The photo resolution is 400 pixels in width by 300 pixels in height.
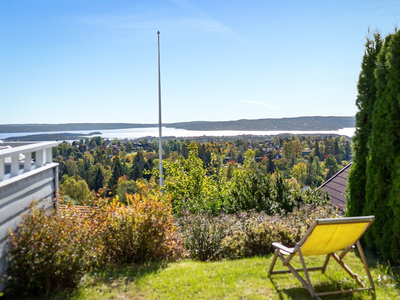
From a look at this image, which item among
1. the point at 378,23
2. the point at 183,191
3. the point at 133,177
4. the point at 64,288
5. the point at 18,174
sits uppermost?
the point at 378,23

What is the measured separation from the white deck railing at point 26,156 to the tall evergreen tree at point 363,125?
4651 mm

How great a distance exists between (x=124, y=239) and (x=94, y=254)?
0.70 metres

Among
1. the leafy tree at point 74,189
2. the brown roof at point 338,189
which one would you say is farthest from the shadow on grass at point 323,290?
the leafy tree at point 74,189

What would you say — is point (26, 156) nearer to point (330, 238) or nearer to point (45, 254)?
point (45, 254)

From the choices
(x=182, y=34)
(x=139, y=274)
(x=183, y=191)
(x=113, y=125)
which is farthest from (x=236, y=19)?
(x=113, y=125)

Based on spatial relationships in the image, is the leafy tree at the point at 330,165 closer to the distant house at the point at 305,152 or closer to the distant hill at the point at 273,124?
the distant hill at the point at 273,124

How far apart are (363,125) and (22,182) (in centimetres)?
483

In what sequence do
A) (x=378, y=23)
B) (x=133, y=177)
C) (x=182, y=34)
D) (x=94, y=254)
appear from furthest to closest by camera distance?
(x=133, y=177) → (x=182, y=34) → (x=378, y=23) → (x=94, y=254)

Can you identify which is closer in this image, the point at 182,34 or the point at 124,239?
the point at 124,239

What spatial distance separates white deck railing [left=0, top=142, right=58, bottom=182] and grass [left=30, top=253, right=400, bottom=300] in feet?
4.78

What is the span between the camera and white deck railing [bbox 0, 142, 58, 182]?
315 cm

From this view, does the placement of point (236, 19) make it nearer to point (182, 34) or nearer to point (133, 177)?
point (182, 34)

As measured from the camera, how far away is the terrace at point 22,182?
3098 millimetres

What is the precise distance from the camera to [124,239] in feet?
14.6
